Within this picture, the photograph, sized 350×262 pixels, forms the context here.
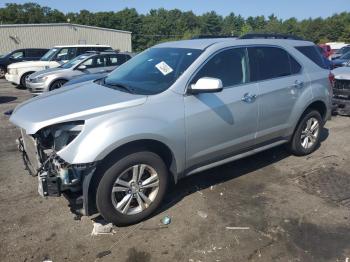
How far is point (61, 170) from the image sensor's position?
3357 millimetres

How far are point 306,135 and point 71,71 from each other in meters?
8.17

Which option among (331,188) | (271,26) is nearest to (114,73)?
(331,188)

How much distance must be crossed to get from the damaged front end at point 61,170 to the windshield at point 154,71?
0.95 m

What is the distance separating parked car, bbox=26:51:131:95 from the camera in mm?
11141

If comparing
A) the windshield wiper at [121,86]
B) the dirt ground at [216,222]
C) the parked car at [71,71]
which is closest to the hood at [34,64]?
the parked car at [71,71]

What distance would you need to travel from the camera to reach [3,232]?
3688mm

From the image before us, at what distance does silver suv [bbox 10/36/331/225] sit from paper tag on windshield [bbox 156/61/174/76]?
0.02 metres

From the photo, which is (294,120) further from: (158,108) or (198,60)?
(158,108)

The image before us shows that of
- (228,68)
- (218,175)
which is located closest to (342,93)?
(218,175)

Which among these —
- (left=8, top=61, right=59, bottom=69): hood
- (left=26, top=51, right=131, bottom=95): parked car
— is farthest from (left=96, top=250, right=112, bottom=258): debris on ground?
(left=8, top=61, right=59, bottom=69): hood

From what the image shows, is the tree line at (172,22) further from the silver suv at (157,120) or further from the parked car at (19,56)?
the silver suv at (157,120)

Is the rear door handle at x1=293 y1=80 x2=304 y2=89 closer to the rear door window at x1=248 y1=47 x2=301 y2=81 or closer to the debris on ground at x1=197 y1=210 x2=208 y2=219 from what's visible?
the rear door window at x1=248 y1=47 x2=301 y2=81

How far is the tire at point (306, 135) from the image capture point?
554 centimetres

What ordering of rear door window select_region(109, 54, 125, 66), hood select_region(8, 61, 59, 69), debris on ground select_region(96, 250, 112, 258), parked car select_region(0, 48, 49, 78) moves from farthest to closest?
parked car select_region(0, 48, 49, 78), hood select_region(8, 61, 59, 69), rear door window select_region(109, 54, 125, 66), debris on ground select_region(96, 250, 112, 258)
